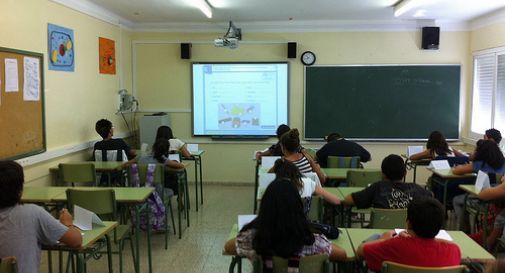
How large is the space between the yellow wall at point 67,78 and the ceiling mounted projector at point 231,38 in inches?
67.5

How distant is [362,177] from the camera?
459cm

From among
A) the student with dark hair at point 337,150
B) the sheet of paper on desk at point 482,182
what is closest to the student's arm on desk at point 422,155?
the student with dark hair at point 337,150

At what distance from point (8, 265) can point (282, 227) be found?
4.47 feet

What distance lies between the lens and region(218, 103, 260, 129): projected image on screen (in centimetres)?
788

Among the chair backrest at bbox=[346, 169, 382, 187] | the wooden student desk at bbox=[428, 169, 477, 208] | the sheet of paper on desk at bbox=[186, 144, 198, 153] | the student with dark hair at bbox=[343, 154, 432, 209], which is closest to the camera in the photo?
the student with dark hair at bbox=[343, 154, 432, 209]

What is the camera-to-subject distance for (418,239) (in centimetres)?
220

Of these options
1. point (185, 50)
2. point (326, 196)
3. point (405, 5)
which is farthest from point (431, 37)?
point (326, 196)

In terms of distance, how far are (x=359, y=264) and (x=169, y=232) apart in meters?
3.17

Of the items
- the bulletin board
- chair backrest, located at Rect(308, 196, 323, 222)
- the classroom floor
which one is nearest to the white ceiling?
the bulletin board

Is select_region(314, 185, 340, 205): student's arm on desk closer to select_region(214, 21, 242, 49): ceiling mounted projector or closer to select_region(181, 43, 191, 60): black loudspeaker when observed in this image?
select_region(214, 21, 242, 49): ceiling mounted projector


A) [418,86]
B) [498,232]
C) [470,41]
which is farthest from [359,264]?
[470,41]

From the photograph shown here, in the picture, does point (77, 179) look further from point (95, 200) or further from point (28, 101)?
point (95, 200)

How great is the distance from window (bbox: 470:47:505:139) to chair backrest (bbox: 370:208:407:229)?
425 cm

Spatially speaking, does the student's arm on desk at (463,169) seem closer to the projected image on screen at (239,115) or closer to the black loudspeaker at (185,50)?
the projected image on screen at (239,115)
